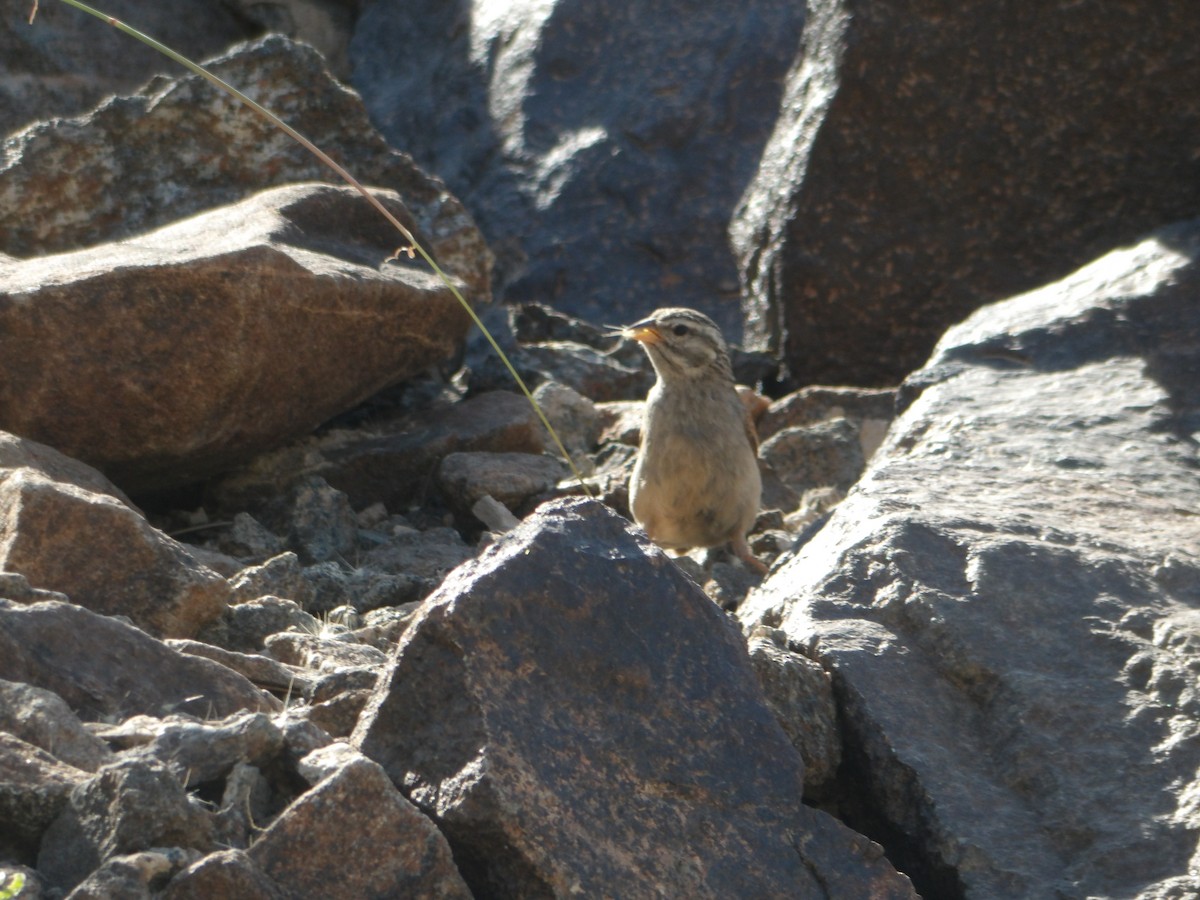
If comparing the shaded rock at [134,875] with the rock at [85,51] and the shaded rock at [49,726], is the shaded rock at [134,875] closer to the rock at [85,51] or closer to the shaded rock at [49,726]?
the shaded rock at [49,726]

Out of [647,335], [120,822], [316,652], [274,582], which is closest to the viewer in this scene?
[120,822]

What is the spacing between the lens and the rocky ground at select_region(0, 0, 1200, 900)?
9.49ft

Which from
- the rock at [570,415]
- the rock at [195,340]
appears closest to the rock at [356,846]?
the rock at [195,340]

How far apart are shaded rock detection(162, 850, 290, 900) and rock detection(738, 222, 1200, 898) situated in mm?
1487

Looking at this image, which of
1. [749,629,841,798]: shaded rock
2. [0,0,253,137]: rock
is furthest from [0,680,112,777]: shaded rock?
[0,0,253,137]: rock

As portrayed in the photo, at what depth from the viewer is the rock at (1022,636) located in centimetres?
338

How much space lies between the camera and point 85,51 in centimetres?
1106

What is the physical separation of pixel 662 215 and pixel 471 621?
342 inches

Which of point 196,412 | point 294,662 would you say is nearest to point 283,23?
point 196,412

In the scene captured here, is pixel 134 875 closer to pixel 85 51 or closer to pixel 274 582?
pixel 274 582

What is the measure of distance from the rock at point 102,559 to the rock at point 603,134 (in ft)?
23.1

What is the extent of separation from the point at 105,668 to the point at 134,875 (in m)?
0.89

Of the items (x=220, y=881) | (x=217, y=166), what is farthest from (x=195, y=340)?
(x=220, y=881)

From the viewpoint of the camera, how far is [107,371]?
5.12m
